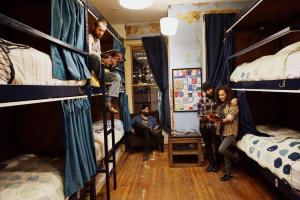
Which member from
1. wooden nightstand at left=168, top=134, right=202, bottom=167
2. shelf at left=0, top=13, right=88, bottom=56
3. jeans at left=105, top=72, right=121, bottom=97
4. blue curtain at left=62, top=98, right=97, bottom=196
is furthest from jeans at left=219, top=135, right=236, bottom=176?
shelf at left=0, top=13, right=88, bottom=56

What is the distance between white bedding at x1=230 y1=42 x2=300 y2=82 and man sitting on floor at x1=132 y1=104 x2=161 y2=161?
194cm

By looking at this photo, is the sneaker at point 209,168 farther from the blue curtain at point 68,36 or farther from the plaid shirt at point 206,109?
the blue curtain at point 68,36

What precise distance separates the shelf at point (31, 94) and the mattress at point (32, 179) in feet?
1.95

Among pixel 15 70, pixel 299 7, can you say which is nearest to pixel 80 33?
pixel 15 70

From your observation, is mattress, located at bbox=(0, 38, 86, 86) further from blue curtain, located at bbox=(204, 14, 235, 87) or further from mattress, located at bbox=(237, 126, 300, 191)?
blue curtain, located at bbox=(204, 14, 235, 87)

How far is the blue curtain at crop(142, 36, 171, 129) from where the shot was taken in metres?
4.99

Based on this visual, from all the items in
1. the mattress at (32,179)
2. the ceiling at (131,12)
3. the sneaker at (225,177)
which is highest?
the ceiling at (131,12)

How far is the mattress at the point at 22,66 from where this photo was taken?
121cm

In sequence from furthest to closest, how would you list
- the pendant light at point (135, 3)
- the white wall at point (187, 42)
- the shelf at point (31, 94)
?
the white wall at point (187, 42), the pendant light at point (135, 3), the shelf at point (31, 94)

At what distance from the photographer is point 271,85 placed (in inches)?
90.1

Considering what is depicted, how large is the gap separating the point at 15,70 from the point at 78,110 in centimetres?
83

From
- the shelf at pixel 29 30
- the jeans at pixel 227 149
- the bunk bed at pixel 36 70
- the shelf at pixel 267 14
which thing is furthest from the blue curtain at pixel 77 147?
the shelf at pixel 267 14

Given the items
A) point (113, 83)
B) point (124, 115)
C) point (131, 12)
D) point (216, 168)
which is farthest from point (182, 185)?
point (131, 12)

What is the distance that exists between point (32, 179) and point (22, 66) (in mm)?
881
